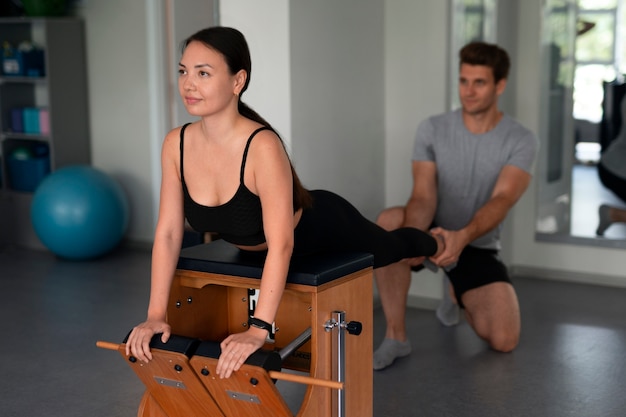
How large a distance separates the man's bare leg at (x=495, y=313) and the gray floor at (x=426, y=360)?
3.0 inches

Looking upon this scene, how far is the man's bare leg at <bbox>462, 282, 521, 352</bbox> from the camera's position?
11.1ft

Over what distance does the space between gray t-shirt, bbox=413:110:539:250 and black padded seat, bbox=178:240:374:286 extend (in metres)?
1.23

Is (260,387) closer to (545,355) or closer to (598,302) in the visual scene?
(545,355)

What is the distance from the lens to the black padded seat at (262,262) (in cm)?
218

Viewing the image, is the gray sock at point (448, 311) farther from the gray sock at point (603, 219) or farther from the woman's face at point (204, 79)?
the woman's face at point (204, 79)

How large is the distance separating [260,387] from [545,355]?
1.77 m

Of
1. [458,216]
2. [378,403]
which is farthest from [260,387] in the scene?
[458,216]

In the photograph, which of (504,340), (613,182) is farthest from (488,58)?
(613,182)

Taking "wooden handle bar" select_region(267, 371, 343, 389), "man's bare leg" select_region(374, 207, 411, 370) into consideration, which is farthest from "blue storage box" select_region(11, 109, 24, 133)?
"wooden handle bar" select_region(267, 371, 343, 389)

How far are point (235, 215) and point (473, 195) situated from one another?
1.57 metres

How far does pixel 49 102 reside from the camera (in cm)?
538

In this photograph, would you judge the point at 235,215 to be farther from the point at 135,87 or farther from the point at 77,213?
the point at 135,87

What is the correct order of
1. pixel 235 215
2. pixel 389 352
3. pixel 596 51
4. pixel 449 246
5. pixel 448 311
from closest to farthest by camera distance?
pixel 235 215 < pixel 449 246 < pixel 389 352 < pixel 448 311 < pixel 596 51

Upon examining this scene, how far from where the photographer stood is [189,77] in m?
2.11
